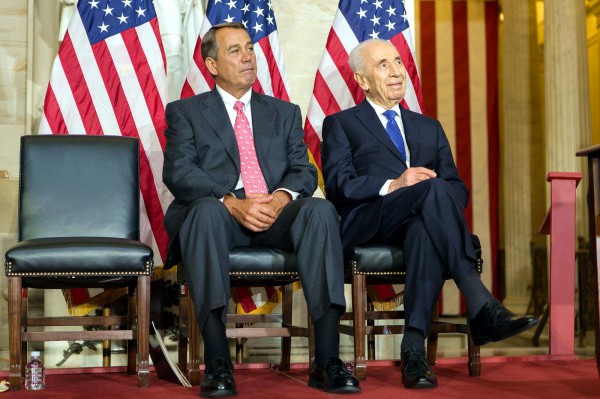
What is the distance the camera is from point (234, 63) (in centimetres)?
379

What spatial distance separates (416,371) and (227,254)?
2.55 feet

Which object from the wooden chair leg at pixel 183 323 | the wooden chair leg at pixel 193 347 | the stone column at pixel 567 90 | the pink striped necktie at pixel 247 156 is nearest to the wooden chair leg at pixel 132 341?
the wooden chair leg at pixel 183 323

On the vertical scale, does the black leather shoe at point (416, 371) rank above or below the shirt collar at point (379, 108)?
below

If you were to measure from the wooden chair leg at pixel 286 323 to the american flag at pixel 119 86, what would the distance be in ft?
2.23

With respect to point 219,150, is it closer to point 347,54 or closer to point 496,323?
point 347,54

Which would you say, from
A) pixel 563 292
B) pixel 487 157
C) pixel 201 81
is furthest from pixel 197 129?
pixel 487 157

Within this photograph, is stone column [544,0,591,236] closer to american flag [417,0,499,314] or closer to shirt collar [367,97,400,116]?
american flag [417,0,499,314]

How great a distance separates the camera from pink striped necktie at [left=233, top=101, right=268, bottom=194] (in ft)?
11.9

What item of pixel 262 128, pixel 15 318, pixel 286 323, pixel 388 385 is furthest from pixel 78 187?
pixel 388 385

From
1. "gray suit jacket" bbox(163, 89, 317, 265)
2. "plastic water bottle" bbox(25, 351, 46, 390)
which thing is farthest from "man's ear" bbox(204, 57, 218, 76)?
"plastic water bottle" bbox(25, 351, 46, 390)

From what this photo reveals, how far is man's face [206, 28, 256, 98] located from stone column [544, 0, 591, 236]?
4.98m

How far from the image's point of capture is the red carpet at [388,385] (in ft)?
9.52

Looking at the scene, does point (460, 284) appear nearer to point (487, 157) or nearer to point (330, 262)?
point (330, 262)

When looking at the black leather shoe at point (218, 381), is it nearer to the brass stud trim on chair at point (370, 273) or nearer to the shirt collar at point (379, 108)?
the brass stud trim on chair at point (370, 273)
